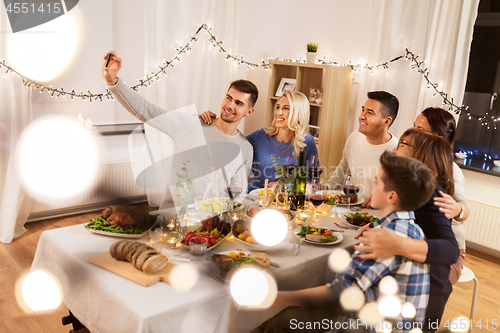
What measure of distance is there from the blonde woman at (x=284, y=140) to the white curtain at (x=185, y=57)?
1.61m

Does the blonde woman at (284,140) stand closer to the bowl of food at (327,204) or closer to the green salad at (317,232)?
the bowl of food at (327,204)

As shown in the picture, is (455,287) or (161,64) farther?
(161,64)

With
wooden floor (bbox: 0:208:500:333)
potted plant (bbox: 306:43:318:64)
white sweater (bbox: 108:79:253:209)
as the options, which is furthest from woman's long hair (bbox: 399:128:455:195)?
potted plant (bbox: 306:43:318:64)

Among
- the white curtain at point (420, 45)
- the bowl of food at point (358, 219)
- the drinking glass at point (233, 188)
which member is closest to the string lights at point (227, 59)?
the white curtain at point (420, 45)

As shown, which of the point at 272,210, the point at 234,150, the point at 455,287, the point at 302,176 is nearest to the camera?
the point at 272,210

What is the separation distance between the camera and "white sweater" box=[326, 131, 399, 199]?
8.81 ft

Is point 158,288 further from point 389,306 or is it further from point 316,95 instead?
point 316,95

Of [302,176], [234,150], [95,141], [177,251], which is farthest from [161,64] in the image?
[177,251]

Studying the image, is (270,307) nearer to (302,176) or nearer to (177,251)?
(177,251)

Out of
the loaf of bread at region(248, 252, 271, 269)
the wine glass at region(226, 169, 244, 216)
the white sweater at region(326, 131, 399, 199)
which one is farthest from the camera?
the white sweater at region(326, 131, 399, 199)

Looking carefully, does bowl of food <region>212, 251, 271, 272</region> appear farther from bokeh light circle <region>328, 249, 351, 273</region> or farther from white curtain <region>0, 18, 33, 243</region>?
white curtain <region>0, 18, 33, 243</region>

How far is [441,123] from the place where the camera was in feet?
7.67

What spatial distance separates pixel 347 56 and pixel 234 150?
2.24 metres

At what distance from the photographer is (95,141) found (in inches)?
148
